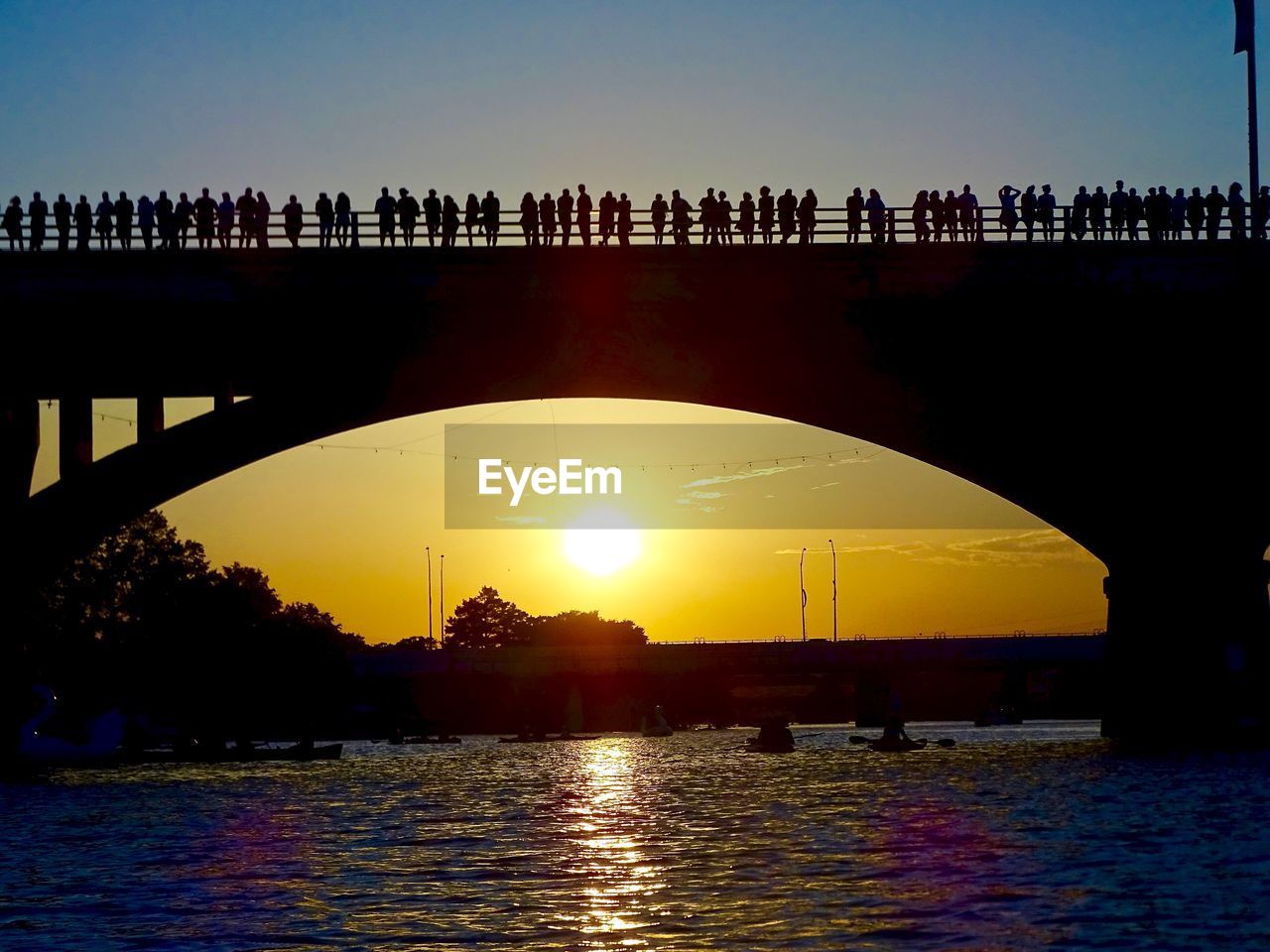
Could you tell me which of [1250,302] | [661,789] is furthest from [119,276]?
[1250,302]

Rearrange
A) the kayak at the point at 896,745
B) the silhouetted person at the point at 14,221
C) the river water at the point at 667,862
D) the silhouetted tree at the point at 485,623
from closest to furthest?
the river water at the point at 667,862 → the silhouetted person at the point at 14,221 → the kayak at the point at 896,745 → the silhouetted tree at the point at 485,623

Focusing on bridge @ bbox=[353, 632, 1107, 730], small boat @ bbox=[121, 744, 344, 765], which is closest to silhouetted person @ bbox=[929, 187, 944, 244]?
small boat @ bbox=[121, 744, 344, 765]

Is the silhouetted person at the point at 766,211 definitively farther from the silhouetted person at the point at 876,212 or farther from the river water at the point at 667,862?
the river water at the point at 667,862

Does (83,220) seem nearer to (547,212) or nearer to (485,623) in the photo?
(547,212)

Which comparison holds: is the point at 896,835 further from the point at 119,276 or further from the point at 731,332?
the point at 119,276

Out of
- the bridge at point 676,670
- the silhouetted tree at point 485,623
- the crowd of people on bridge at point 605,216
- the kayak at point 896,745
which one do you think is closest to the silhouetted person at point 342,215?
the crowd of people on bridge at point 605,216

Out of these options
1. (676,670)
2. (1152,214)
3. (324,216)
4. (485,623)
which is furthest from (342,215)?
(485,623)
